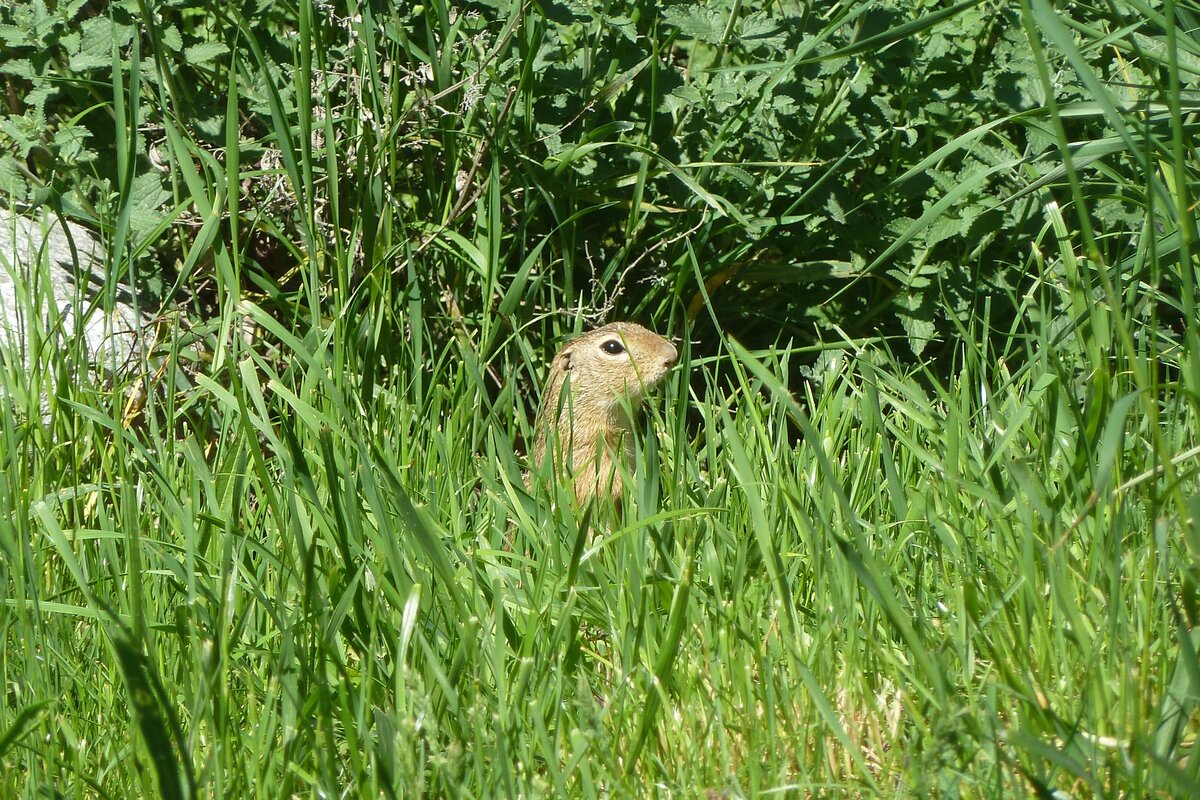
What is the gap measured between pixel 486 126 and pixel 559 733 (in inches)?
93.8

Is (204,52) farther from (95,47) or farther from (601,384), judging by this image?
(601,384)

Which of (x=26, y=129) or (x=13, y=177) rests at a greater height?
(x=26, y=129)

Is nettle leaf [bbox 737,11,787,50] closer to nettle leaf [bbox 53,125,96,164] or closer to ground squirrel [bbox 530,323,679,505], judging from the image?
ground squirrel [bbox 530,323,679,505]

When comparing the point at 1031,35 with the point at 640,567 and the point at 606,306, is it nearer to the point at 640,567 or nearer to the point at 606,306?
the point at 640,567

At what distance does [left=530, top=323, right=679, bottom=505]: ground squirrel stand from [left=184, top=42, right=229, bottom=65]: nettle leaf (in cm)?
141

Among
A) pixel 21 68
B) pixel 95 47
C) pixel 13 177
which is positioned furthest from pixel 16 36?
pixel 13 177

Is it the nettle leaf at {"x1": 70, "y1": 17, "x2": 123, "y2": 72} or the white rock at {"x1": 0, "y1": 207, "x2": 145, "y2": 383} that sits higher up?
the nettle leaf at {"x1": 70, "y1": 17, "x2": 123, "y2": 72}

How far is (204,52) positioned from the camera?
395cm

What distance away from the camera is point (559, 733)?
2.00 m

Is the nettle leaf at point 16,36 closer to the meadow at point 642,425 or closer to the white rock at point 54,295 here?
the meadow at point 642,425

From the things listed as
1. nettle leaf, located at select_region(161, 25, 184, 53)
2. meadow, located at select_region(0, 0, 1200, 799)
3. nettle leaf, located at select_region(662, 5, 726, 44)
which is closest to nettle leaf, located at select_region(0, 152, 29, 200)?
meadow, located at select_region(0, 0, 1200, 799)

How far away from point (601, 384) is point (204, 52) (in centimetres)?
166

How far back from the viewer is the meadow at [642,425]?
185 centimetres

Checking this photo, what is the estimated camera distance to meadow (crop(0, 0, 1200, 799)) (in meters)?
1.85
